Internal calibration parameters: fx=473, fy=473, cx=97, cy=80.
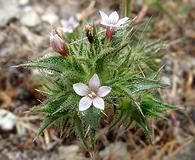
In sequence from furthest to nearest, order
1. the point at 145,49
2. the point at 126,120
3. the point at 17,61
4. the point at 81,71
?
the point at 17,61
the point at 145,49
the point at 126,120
the point at 81,71

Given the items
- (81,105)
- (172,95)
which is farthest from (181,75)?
(81,105)

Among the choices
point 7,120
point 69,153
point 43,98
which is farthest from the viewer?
point 43,98

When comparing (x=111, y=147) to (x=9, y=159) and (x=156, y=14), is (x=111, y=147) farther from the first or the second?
(x=156, y=14)

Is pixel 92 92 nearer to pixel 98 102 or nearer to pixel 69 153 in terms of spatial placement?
pixel 98 102

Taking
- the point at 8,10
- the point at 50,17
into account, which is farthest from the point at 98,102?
the point at 8,10

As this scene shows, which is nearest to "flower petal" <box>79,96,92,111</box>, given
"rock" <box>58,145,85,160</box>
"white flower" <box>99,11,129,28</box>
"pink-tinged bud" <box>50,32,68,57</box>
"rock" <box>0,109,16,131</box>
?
"pink-tinged bud" <box>50,32,68,57</box>
